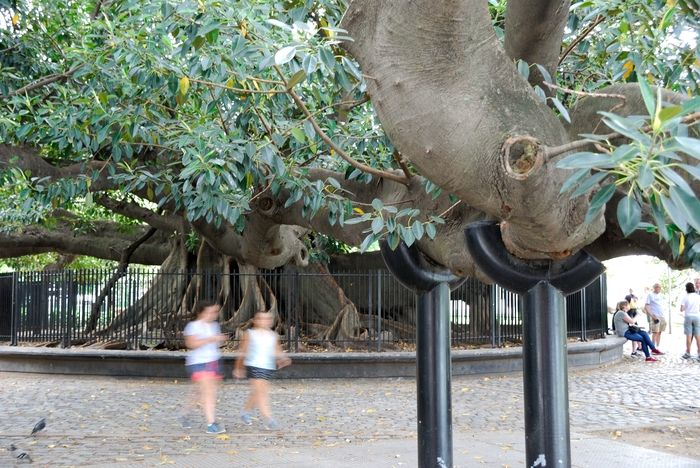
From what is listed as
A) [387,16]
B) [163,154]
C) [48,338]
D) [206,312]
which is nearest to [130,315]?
[48,338]

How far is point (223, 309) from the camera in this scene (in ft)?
51.9

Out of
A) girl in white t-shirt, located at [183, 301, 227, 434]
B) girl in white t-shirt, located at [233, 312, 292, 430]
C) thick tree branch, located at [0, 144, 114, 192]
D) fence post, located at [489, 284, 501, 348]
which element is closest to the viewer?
girl in white t-shirt, located at [183, 301, 227, 434]

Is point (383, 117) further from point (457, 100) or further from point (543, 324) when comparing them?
point (543, 324)

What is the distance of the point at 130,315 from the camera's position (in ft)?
50.5

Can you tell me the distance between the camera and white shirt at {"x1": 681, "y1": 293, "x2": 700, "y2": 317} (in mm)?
16141

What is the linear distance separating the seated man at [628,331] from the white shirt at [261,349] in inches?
430

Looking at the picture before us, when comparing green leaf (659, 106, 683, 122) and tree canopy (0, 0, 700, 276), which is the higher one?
tree canopy (0, 0, 700, 276)

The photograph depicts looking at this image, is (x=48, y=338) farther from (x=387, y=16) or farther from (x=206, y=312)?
(x=387, y=16)

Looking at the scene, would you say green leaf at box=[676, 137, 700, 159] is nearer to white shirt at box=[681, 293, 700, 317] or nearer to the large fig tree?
the large fig tree

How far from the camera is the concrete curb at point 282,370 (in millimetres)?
13266

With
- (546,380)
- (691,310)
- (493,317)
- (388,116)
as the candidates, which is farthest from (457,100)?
(691,310)

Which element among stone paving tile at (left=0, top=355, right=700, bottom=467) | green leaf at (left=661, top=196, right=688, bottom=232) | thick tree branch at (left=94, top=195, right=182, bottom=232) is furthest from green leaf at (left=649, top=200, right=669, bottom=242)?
thick tree branch at (left=94, top=195, right=182, bottom=232)

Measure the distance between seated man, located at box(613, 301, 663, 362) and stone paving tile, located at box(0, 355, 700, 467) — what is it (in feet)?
7.56

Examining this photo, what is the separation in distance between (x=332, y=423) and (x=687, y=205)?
7.74 meters
